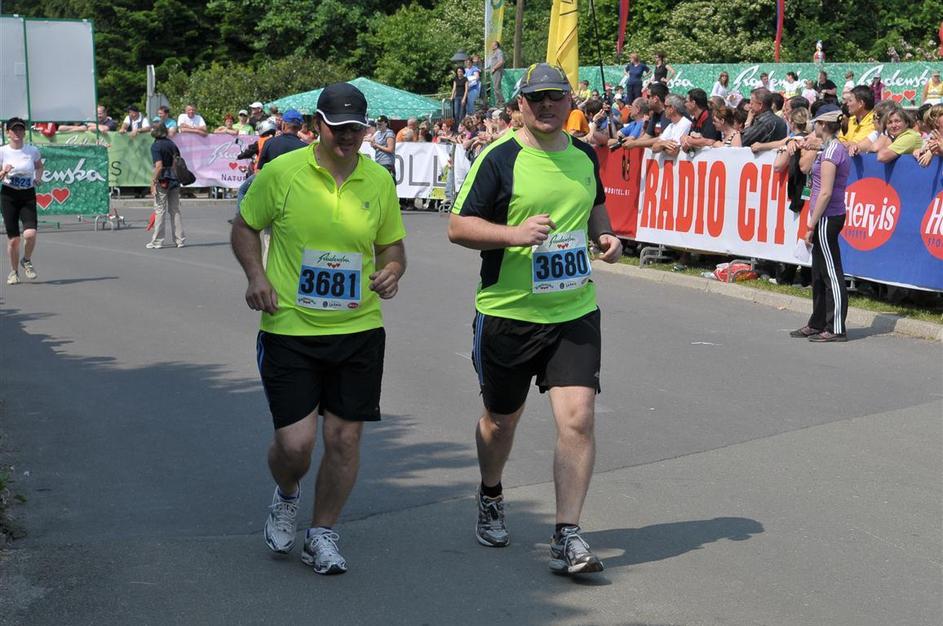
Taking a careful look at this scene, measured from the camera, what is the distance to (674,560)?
5605 millimetres

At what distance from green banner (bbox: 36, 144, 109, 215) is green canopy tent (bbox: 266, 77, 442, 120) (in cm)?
1202

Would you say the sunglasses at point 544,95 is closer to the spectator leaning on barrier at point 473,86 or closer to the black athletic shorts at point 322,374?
the black athletic shorts at point 322,374

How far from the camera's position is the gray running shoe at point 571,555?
525 centimetres

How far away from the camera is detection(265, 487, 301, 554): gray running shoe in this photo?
5.51m

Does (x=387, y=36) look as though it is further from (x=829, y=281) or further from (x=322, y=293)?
(x=322, y=293)

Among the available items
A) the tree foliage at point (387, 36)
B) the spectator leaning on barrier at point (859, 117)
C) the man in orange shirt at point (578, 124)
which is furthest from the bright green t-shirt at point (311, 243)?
the tree foliage at point (387, 36)

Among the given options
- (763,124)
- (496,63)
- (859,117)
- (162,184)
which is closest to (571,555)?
(859,117)

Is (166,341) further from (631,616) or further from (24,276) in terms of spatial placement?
(631,616)

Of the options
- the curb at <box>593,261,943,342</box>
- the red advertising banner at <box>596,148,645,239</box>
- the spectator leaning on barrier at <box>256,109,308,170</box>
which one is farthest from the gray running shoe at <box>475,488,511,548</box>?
the red advertising banner at <box>596,148,645,239</box>

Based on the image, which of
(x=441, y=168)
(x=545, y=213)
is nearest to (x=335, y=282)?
(x=545, y=213)

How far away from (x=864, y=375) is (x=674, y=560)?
483 centimetres

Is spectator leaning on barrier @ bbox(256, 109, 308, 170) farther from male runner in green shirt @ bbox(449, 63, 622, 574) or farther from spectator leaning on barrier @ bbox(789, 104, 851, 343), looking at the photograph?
male runner in green shirt @ bbox(449, 63, 622, 574)

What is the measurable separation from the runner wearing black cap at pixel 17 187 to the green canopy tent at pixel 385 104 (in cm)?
1992

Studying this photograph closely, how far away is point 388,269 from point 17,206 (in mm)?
10914
